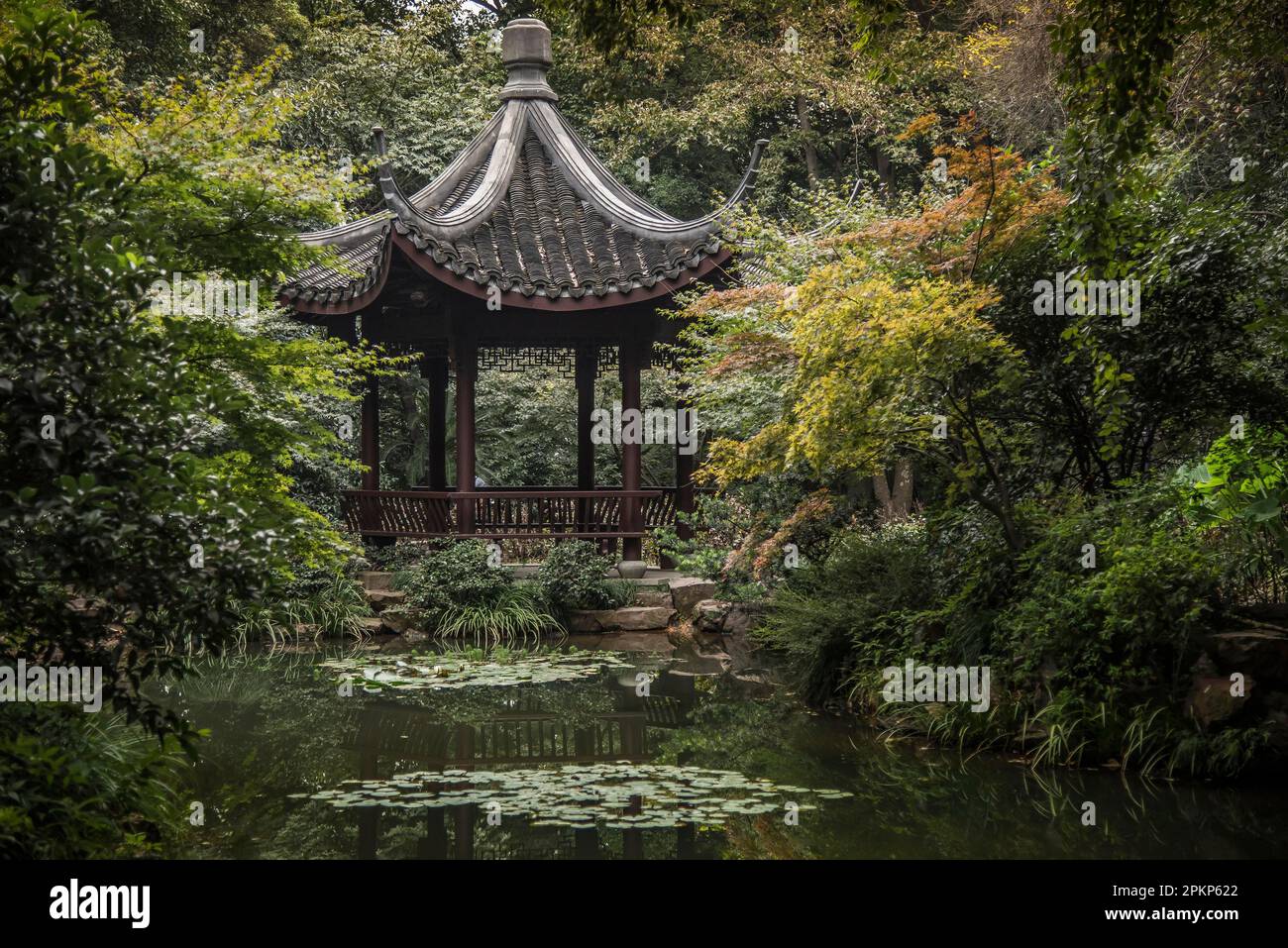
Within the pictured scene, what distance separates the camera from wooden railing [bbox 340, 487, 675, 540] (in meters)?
13.5

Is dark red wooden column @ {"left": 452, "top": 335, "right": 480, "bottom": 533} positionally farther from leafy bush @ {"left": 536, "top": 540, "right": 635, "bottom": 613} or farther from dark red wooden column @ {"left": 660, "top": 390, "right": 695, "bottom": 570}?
dark red wooden column @ {"left": 660, "top": 390, "right": 695, "bottom": 570}

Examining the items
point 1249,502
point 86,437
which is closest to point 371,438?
point 1249,502

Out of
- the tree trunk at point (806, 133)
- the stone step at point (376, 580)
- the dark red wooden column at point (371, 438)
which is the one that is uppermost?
the tree trunk at point (806, 133)

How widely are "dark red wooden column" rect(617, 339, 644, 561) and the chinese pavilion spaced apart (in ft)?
0.05

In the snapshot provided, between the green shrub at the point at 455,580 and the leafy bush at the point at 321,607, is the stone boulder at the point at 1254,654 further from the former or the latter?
the leafy bush at the point at 321,607

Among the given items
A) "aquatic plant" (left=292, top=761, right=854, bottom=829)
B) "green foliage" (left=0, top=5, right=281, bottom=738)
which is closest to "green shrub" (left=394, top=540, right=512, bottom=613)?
"aquatic plant" (left=292, top=761, right=854, bottom=829)

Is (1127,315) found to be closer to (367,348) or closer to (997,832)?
(997,832)

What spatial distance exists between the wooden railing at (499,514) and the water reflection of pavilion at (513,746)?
3847 millimetres

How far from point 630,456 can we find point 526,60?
17.2 feet

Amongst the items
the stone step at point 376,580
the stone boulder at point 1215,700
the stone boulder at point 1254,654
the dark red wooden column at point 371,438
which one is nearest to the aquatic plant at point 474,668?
the stone step at point 376,580

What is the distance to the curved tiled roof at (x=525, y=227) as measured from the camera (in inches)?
509

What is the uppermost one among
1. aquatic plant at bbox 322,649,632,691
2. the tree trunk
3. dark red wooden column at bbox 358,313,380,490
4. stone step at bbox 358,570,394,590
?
the tree trunk

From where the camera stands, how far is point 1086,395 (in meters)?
7.73
